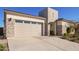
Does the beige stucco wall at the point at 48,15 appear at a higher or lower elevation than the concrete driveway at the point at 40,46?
higher

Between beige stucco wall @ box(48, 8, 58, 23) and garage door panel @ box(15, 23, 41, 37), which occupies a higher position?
beige stucco wall @ box(48, 8, 58, 23)

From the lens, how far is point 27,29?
55.3 ft

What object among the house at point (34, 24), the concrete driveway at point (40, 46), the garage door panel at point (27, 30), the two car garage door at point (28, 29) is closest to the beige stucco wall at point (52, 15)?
the house at point (34, 24)

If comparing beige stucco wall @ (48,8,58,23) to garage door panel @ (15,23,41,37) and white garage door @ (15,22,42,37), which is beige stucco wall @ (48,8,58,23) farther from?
garage door panel @ (15,23,41,37)

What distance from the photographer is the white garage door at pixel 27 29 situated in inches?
625

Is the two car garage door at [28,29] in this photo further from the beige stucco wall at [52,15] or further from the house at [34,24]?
the beige stucco wall at [52,15]

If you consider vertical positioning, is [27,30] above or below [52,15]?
below

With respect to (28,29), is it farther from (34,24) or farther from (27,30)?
(34,24)

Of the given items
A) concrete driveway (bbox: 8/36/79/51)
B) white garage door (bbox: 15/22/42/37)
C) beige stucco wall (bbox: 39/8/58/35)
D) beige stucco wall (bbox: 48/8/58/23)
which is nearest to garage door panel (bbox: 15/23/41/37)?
white garage door (bbox: 15/22/42/37)

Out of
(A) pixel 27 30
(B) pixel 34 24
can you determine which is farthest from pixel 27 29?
(B) pixel 34 24

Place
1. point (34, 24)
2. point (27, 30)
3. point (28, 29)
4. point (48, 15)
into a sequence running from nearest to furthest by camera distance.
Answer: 1. point (27, 30)
2. point (28, 29)
3. point (34, 24)
4. point (48, 15)

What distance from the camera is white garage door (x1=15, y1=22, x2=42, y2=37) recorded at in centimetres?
1588
